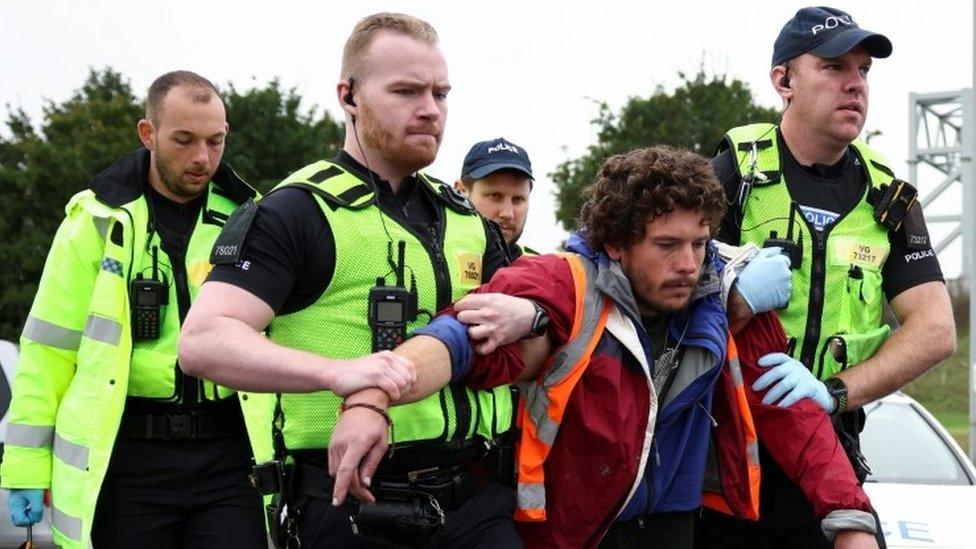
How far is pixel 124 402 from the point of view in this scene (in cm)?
521

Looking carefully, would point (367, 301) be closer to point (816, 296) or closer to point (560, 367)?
point (560, 367)

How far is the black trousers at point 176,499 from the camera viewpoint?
206 inches

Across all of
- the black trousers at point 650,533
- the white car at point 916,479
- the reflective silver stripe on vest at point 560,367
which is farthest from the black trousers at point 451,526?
the white car at point 916,479

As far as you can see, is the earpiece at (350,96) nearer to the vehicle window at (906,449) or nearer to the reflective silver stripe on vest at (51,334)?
the reflective silver stripe on vest at (51,334)

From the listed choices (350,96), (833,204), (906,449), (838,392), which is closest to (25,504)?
(350,96)

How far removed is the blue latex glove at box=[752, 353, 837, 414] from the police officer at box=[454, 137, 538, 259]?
1.90 metres

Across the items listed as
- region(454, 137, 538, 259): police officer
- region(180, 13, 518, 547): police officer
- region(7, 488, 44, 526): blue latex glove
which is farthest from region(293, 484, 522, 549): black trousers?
region(454, 137, 538, 259): police officer

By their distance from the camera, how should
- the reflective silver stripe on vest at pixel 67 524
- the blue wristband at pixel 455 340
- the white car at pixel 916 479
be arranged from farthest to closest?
the white car at pixel 916 479
the reflective silver stripe on vest at pixel 67 524
the blue wristband at pixel 455 340

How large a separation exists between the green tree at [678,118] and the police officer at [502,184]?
79.5 feet

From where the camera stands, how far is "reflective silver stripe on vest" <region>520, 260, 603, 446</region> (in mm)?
4047

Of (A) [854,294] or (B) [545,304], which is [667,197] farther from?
(A) [854,294]

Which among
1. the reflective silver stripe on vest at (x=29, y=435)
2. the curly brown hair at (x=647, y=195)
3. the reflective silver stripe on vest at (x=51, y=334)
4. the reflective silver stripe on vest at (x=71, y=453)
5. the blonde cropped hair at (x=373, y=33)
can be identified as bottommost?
the reflective silver stripe on vest at (x=71, y=453)

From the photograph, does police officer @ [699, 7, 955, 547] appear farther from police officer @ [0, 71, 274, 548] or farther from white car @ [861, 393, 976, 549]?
white car @ [861, 393, 976, 549]

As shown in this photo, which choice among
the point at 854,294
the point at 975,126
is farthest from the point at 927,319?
the point at 975,126
